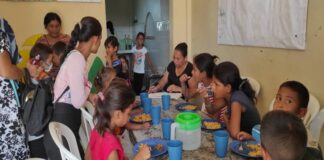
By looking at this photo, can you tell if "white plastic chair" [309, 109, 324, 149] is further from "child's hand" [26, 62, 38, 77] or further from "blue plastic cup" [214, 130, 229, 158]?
"child's hand" [26, 62, 38, 77]

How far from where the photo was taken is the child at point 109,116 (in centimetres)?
121

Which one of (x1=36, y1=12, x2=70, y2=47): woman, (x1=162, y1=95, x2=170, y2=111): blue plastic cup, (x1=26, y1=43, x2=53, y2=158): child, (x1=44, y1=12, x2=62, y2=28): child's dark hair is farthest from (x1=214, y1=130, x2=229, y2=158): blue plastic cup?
(x1=44, y1=12, x2=62, y2=28): child's dark hair

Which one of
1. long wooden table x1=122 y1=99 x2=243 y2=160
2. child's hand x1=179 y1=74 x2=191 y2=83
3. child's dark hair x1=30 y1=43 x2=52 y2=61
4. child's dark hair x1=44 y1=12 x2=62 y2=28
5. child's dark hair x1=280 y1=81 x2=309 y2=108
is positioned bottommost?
long wooden table x1=122 y1=99 x2=243 y2=160

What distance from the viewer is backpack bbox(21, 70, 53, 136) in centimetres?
171

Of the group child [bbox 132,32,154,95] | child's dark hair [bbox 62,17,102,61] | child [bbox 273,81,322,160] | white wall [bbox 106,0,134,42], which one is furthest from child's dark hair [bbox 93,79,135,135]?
white wall [bbox 106,0,134,42]

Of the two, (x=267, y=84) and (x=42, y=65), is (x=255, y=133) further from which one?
(x=42, y=65)

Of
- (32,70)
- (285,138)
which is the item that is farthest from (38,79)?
(285,138)

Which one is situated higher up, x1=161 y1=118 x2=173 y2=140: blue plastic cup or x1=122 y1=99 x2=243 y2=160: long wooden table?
x1=161 y1=118 x2=173 y2=140: blue plastic cup

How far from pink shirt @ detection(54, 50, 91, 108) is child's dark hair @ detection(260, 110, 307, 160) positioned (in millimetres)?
1073

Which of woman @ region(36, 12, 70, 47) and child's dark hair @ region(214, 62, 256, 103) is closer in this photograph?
child's dark hair @ region(214, 62, 256, 103)

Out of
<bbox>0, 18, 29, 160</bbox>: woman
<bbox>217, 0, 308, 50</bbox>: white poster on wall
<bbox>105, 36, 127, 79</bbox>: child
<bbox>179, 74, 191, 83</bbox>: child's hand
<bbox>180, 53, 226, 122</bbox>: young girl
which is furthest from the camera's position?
<bbox>105, 36, 127, 79</bbox>: child

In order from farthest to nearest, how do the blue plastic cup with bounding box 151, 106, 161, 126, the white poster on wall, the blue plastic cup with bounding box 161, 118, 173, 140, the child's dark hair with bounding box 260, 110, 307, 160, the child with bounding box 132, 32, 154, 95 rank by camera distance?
the child with bounding box 132, 32, 154, 95 < the white poster on wall < the blue plastic cup with bounding box 151, 106, 161, 126 < the blue plastic cup with bounding box 161, 118, 173, 140 < the child's dark hair with bounding box 260, 110, 307, 160

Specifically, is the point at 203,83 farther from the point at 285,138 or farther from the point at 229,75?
the point at 285,138

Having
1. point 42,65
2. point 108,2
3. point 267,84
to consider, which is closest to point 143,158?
point 42,65
